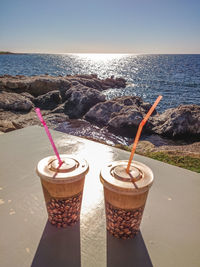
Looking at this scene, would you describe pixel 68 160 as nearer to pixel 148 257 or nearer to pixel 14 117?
pixel 148 257

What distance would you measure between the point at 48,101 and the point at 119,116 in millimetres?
4710

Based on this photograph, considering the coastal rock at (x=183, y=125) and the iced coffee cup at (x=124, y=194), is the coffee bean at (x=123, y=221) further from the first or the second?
the coastal rock at (x=183, y=125)

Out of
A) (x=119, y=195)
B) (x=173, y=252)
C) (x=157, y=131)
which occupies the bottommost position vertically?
(x=157, y=131)

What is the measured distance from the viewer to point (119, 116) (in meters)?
8.26

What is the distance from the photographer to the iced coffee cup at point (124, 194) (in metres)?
0.76

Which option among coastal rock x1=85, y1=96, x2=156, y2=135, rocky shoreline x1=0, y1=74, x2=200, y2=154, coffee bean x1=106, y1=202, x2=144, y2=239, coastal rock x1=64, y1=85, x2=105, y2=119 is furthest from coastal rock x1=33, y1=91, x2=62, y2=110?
coffee bean x1=106, y1=202, x2=144, y2=239

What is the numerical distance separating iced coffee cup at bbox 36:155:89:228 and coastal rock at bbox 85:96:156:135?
7.04m

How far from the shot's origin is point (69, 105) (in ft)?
33.1

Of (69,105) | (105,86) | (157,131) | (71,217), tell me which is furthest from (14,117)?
(105,86)

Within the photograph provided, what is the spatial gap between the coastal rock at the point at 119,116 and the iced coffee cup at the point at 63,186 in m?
7.04

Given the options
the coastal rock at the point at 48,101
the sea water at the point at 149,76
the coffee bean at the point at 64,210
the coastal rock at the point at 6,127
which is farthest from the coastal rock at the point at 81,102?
the coffee bean at the point at 64,210

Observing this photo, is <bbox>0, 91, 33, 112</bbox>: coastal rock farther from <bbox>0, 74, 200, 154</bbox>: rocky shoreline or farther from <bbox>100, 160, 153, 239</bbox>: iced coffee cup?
<bbox>100, 160, 153, 239</bbox>: iced coffee cup

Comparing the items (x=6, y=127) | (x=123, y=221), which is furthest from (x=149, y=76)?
(x=123, y=221)

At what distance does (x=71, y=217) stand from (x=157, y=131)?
7615 mm
